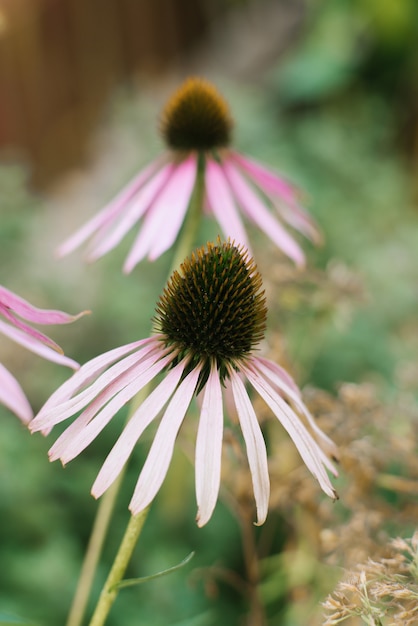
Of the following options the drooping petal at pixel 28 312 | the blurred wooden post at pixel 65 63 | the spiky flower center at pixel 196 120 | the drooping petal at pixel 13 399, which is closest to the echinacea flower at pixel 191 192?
the spiky flower center at pixel 196 120

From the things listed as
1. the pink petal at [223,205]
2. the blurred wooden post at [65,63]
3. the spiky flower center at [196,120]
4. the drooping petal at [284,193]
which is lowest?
the pink petal at [223,205]

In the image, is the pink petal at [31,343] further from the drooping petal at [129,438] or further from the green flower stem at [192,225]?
the green flower stem at [192,225]

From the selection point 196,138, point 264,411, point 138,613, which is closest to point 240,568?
point 138,613

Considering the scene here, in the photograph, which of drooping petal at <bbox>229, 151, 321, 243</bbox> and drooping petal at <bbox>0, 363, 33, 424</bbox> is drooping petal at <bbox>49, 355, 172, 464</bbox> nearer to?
drooping petal at <bbox>0, 363, 33, 424</bbox>

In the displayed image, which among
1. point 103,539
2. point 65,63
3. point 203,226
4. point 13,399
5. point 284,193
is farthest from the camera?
point 65,63

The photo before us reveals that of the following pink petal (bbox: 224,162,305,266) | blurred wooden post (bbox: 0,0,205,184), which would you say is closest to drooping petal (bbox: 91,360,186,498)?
pink petal (bbox: 224,162,305,266)

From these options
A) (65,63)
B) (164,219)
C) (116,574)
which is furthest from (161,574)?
(65,63)

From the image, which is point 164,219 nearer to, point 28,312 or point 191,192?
point 191,192

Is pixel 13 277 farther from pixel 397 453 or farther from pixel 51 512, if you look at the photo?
pixel 397 453
